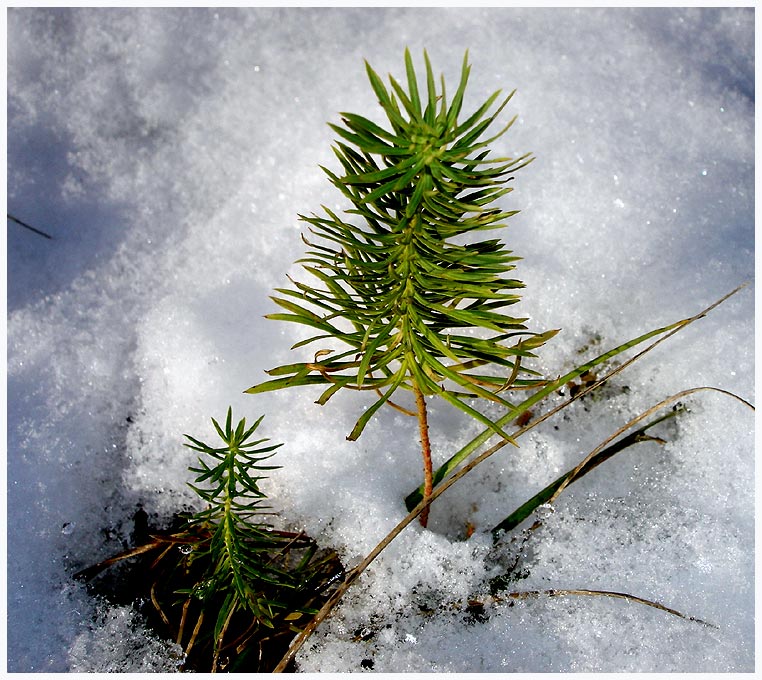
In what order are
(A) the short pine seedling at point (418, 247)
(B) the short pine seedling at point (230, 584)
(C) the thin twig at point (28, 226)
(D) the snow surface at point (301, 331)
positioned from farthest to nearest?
1. (C) the thin twig at point (28, 226)
2. (D) the snow surface at point (301, 331)
3. (B) the short pine seedling at point (230, 584)
4. (A) the short pine seedling at point (418, 247)

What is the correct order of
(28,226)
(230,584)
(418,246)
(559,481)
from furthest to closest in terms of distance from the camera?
(28,226)
(559,481)
(230,584)
(418,246)

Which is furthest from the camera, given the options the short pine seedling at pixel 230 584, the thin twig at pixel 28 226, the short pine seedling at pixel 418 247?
the thin twig at pixel 28 226

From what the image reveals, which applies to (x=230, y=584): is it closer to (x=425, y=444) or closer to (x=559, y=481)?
(x=425, y=444)

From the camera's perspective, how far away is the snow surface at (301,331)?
65.1 inches

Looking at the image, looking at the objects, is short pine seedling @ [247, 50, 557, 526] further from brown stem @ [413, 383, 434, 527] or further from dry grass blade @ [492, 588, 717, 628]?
dry grass blade @ [492, 588, 717, 628]

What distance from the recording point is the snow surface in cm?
165

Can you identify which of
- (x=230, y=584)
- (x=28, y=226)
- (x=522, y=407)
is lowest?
(x=230, y=584)

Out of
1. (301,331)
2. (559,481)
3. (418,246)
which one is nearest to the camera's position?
(418,246)

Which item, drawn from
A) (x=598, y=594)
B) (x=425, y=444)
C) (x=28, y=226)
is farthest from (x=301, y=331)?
(x=598, y=594)

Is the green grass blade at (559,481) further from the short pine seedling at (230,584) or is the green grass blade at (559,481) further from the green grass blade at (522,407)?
the short pine seedling at (230,584)

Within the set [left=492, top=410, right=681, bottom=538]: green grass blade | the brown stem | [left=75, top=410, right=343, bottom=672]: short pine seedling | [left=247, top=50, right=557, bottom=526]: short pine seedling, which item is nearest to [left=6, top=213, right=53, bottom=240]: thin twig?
[left=75, top=410, right=343, bottom=672]: short pine seedling

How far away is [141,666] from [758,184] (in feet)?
6.85

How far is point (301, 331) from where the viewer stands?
6.21 feet

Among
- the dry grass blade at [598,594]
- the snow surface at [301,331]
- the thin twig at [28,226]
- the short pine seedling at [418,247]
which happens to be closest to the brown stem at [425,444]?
the short pine seedling at [418,247]
